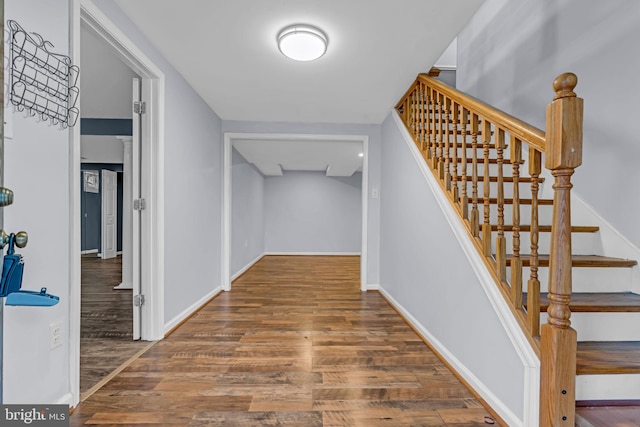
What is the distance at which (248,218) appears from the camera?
5.87m

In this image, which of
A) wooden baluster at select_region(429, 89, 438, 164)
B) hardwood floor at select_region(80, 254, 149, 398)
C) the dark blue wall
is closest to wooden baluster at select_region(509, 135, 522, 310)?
wooden baluster at select_region(429, 89, 438, 164)

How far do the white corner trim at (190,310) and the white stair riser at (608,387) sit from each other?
2.53m

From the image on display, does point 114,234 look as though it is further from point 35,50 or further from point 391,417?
point 391,417

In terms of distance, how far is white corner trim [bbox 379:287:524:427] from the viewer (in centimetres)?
140

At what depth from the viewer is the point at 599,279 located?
169 cm

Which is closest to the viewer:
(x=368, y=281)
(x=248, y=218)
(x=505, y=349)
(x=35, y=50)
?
(x=35, y=50)

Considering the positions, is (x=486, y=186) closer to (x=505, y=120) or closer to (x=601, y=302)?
(x=505, y=120)

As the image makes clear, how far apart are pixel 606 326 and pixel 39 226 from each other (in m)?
2.58

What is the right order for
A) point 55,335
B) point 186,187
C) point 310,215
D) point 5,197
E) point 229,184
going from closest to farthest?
point 5,197 < point 55,335 < point 186,187 < point 229,184 < point 310,215

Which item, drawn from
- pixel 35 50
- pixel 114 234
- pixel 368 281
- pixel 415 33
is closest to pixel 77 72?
pixel 35 50

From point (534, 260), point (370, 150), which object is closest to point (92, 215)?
point (370, 150)

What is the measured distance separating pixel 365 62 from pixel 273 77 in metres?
0.81

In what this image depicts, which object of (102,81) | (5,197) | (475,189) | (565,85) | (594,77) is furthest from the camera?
(102,81)

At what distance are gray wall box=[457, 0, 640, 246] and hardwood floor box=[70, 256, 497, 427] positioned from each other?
1.44 m
